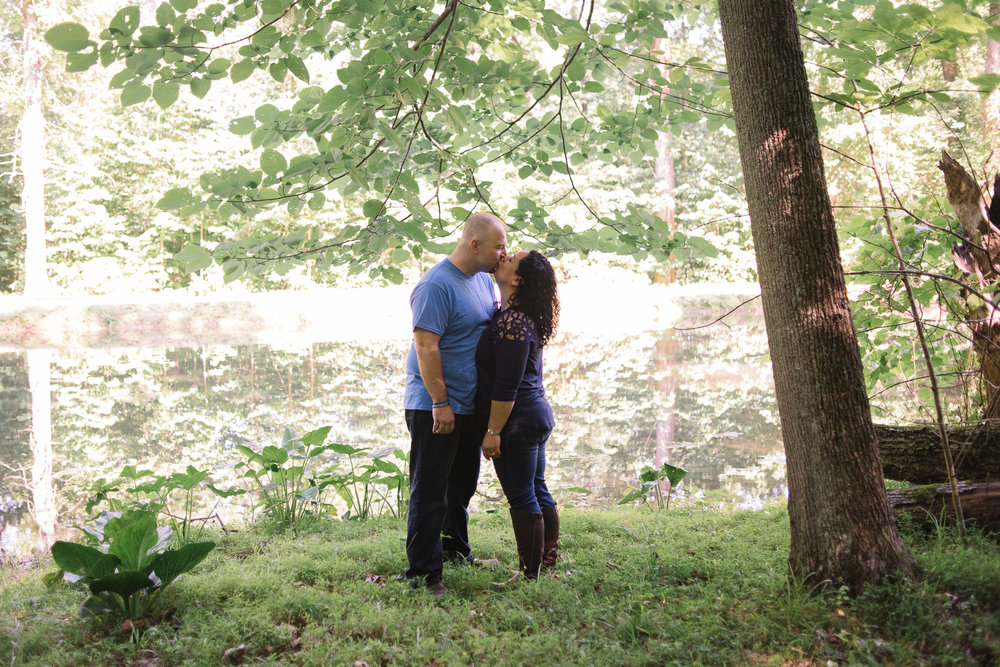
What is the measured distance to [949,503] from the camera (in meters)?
3.60

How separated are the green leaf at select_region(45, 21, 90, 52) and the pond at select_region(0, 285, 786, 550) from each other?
2419 millimetres

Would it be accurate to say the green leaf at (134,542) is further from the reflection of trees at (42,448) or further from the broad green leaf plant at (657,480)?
the broad green leaf plant at (657,480)

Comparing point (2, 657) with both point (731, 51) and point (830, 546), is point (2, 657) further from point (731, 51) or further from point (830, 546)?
point (731, 51)

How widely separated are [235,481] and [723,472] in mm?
4113

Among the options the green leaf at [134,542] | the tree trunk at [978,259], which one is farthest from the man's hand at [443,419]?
the tree trunk at [978,259]

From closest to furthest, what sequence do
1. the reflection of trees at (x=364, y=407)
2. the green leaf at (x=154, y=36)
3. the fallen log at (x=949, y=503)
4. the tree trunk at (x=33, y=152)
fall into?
1. the green leaf at (x=154, y=36)
2. the fallen log at (x=949, y=503)
3. the reflection of trees at (x=364, y=407)
4. the tree trunk at (x=33, y=152)

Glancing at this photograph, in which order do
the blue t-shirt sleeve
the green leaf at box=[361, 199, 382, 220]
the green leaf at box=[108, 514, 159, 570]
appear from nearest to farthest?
the green leaf at box=[108, 514, 159, 570], the blue t-shirt sleeve, the green leaf at box=[361, 199, 382, 220]

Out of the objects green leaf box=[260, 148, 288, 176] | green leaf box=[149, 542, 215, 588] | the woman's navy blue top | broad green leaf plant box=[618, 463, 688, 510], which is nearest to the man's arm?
the woman's navy blue top

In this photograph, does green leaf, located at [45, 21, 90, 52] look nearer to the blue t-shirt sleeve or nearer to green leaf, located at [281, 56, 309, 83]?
green leaf, located at [281, 56, 309, 83]

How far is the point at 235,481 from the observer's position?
20.5 ft

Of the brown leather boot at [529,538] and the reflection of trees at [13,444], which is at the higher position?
the reflection of trees at [13,444]

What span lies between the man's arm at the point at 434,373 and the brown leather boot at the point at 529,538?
0.55 meters

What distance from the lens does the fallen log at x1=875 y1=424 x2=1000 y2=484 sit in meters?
3.86

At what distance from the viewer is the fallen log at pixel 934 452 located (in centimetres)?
386
